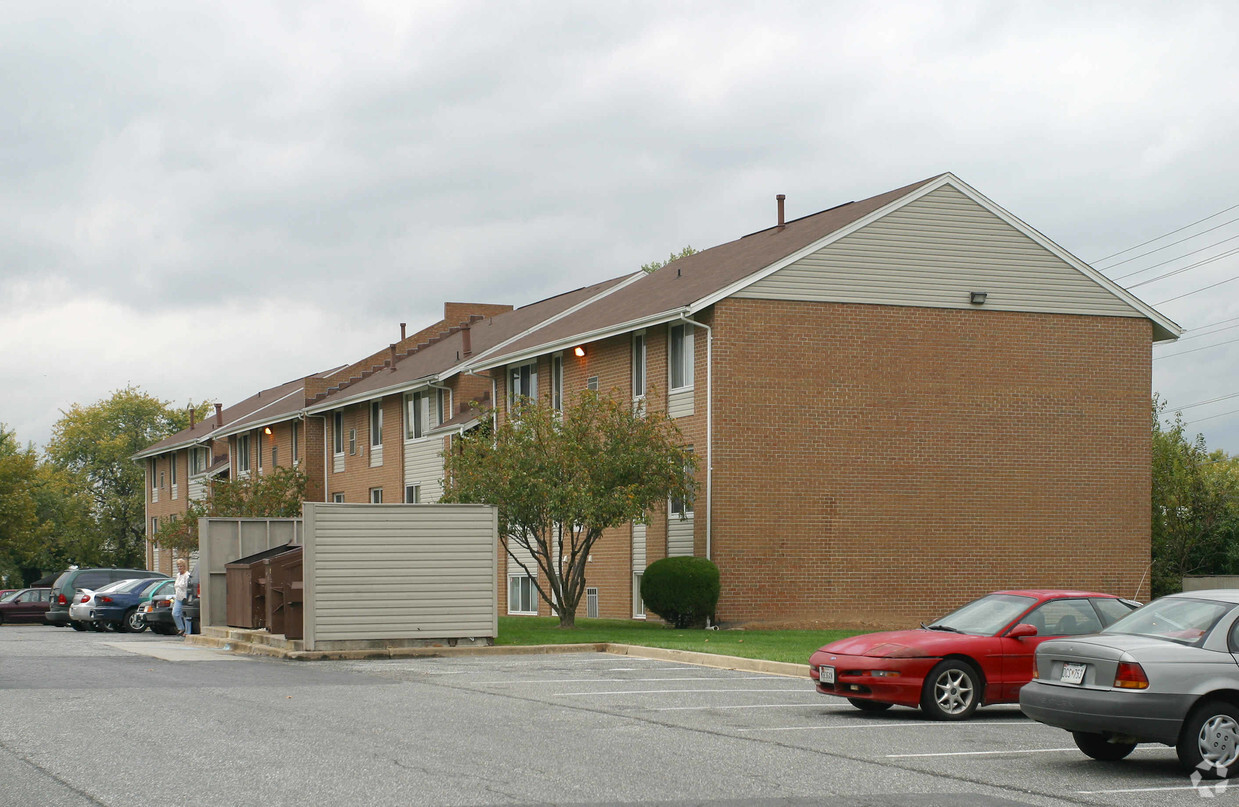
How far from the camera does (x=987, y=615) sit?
14.5 meters

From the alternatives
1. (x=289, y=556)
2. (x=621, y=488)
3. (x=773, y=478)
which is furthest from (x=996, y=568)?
(x=289, y=556)

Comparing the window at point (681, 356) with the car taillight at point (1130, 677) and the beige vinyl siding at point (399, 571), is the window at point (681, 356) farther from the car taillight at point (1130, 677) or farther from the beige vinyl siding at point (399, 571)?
the car taillight at point (1130, 677)

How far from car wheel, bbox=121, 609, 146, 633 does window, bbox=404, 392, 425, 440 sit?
12.0 meters

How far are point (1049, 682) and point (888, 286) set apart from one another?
65.1ft

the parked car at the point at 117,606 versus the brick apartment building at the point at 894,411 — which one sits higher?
the brick apartment building at the point at 894,411

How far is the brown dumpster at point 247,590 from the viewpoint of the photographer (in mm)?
24750

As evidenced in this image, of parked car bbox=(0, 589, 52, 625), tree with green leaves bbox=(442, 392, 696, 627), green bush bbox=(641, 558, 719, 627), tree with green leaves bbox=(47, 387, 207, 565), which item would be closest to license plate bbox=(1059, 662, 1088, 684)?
tree with green leaves bbox=(442, 392, 696, 627)

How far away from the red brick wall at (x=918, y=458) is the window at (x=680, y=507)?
1016 millimetres

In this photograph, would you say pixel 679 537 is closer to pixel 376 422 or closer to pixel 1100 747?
pixel 1100 747

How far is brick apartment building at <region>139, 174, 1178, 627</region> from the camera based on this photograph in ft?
94.6

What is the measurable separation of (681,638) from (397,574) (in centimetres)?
519

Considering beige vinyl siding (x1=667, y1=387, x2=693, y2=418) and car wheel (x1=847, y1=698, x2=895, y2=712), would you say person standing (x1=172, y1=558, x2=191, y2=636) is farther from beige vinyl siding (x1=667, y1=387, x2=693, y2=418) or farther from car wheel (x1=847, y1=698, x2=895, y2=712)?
car wheel (x1=847, y1=698, x2=895, y2=712)

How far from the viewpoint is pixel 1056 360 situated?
1235 inches

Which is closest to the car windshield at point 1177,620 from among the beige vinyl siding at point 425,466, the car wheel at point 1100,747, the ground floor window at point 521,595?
the car wheel at point 1100,747
